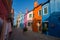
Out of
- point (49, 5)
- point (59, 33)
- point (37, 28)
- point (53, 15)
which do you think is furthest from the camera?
point (37, 28)

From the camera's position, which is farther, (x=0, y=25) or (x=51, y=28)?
(x=51, y=28)

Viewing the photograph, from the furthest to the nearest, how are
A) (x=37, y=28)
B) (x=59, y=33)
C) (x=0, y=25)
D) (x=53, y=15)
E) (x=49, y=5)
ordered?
(x=37, y=28), (x=49, y=5), (x=53, y=15), (x=59, y=33), (x=0, y=25)

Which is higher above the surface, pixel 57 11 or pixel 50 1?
pixel 50 1

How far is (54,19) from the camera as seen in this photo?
67.1 feet

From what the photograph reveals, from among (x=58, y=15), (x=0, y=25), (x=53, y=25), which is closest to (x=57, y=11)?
(x=58, y=15)

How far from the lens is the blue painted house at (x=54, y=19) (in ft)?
64.8

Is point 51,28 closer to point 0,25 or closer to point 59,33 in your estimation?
point 59,33

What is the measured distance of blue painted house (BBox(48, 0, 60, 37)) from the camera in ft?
64.8

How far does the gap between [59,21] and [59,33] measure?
1.68 m

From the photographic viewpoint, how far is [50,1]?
71.8 ft

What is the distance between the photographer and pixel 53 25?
808 inches

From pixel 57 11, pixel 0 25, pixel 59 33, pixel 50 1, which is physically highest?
pixel 50 1

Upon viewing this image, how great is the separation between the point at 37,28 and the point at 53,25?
1052 centimetres

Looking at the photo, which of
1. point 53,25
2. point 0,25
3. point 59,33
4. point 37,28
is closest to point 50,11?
point 53,25
